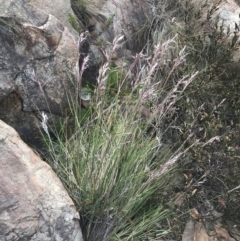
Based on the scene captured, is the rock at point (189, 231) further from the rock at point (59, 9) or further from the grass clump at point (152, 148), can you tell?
the rock at point (59, 9)

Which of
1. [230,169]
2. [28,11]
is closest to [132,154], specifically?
[230,169]

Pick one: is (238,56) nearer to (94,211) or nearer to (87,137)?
(87,137)

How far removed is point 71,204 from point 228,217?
4.42 feet

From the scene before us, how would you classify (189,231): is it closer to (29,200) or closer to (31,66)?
(29,200)

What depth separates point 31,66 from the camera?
3221 millimetres

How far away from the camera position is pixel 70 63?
11.1 feet

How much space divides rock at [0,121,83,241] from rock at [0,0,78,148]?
557 mm

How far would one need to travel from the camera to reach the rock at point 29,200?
2418 millimetres

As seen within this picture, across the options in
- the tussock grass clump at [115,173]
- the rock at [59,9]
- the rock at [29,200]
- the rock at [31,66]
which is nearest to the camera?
the rock at [29,200]

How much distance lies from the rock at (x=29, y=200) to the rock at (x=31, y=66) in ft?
1.83

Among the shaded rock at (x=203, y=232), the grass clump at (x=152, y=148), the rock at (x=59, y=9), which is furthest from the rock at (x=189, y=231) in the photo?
the rock at (x=59, y=9)

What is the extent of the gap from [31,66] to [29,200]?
114cm

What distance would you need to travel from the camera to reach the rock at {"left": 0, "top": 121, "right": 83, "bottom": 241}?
7.93 ft

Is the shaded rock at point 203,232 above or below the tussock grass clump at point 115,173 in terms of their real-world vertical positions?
below
